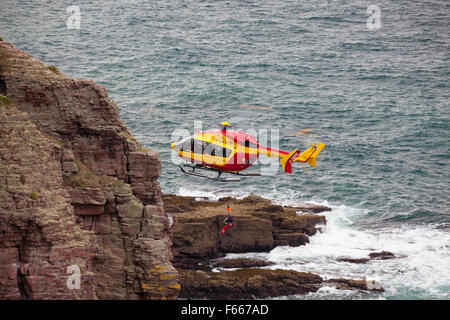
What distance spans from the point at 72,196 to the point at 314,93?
68.7 m

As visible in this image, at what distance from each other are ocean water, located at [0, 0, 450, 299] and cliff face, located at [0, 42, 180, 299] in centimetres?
1402

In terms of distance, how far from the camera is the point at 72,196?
A: 29703 mm

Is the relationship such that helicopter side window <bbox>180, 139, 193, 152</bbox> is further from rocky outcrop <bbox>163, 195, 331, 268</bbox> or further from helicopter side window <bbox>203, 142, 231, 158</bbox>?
rocky outcrop <bbox>163, 195, 331, 268</bbox>

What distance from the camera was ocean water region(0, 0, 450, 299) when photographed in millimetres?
59875

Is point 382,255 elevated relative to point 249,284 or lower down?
lower down

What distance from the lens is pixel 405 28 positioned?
122 m

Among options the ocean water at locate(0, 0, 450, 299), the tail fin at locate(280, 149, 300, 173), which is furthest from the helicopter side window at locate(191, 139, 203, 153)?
the tail fin at locate(280, 149, 300, 173)

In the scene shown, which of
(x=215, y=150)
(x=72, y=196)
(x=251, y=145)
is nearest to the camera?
(x=72, y=196)

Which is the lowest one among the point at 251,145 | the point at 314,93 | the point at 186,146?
the point at 314,93
